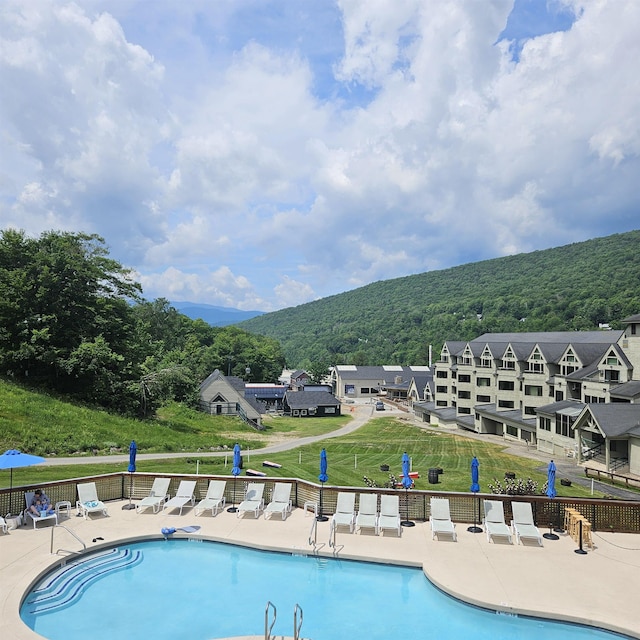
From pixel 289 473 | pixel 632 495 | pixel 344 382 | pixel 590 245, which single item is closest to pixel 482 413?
pixel 632 495

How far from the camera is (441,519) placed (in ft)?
48.9

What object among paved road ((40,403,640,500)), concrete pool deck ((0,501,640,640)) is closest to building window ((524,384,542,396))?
paved road ((40,403,640,500))

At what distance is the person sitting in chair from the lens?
1480cm

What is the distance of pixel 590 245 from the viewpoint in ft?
540

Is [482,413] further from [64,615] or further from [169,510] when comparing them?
[64,615]

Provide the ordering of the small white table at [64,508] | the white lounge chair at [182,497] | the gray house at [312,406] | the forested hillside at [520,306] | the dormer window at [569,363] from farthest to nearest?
the forested hillside at [520,306]
the gray house at [312,406]
the dormer window at [569,363]
the white lounge chair at [182,497]
the small white table at [64,508]

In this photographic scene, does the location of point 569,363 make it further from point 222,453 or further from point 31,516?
point 31,516

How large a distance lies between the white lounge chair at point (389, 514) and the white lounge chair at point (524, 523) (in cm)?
335

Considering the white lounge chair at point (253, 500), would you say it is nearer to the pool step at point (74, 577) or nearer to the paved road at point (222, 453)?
the pool step at point (74, 577)

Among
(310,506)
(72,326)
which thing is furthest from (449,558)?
(72,326)

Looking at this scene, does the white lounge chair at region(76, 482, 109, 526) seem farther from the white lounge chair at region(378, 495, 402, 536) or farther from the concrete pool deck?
the white lounge chair at region(378, 495, 402, 536)

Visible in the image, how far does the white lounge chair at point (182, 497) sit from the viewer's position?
1647 centimetres

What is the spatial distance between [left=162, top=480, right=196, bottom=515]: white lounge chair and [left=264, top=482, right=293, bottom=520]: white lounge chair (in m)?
2.71

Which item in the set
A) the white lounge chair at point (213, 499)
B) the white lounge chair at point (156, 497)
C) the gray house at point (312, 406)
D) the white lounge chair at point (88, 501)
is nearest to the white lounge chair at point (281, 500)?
the white lounge chair at point (213, 499)
